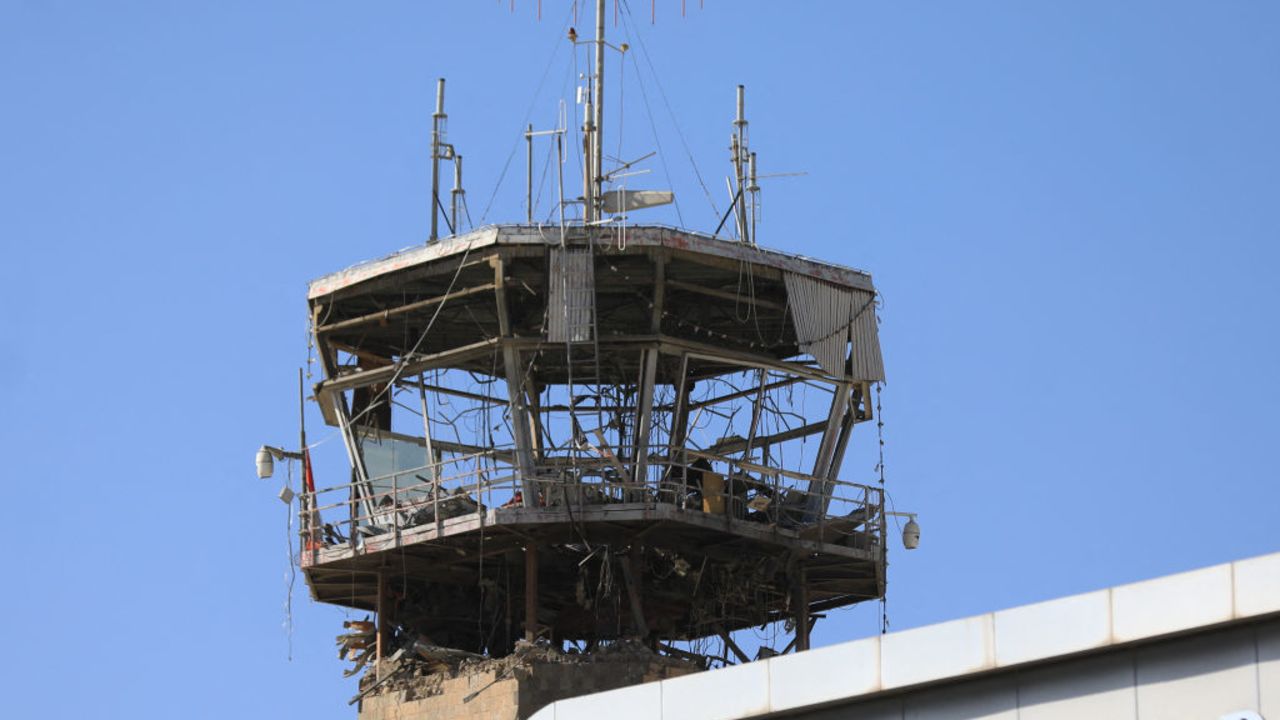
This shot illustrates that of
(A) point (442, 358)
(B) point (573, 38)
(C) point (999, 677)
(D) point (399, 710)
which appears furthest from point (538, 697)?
(C) point (999, 677)

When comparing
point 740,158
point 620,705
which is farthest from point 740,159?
point 620,705

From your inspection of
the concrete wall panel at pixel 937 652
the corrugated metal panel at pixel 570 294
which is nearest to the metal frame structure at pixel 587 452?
the corrugated metal panel at pixel 570 294

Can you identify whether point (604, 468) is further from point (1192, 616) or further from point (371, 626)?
point (1192, 616)

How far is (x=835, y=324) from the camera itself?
6088cm

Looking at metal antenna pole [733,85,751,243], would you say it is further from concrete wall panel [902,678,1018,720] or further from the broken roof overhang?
concrete wall panel [902,678,1018,720]

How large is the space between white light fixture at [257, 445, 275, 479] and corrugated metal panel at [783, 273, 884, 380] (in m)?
11.9

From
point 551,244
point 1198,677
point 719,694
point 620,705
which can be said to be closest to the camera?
point 1198,677

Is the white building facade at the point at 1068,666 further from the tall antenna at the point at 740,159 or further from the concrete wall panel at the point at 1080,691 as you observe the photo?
the tall antenna at the point at 740,159

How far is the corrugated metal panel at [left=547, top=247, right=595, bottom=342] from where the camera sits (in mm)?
57906

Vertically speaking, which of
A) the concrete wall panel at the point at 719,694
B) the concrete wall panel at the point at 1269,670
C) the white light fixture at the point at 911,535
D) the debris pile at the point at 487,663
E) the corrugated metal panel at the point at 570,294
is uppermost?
the corrugated metal panel at the point at 570,294

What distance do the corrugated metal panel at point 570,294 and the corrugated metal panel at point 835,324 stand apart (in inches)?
176

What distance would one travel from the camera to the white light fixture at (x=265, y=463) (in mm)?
62000

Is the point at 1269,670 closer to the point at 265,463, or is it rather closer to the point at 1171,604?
the point at 1171,604

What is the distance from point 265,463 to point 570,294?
342 inches
